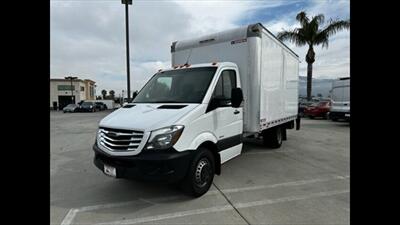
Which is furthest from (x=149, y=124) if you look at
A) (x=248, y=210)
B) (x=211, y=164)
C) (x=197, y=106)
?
(x=248, y=210)

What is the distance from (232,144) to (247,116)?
0.86 meters

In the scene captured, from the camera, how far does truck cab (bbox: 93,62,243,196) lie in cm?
410

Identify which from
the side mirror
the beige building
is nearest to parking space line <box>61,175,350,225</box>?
the side mirror

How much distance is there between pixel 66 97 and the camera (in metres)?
65.1

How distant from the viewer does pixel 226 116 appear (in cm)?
536

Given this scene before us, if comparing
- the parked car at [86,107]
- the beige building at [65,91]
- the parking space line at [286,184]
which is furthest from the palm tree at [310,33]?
the beige building at [65,91]

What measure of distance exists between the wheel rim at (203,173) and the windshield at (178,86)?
105cm

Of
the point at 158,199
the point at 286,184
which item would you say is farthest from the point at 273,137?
the point at 158,199

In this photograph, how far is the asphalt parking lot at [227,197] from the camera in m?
3.86

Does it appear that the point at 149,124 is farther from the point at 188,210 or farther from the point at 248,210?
the point at 248,210

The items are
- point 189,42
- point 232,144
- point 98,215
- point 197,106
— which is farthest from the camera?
point 189,42
